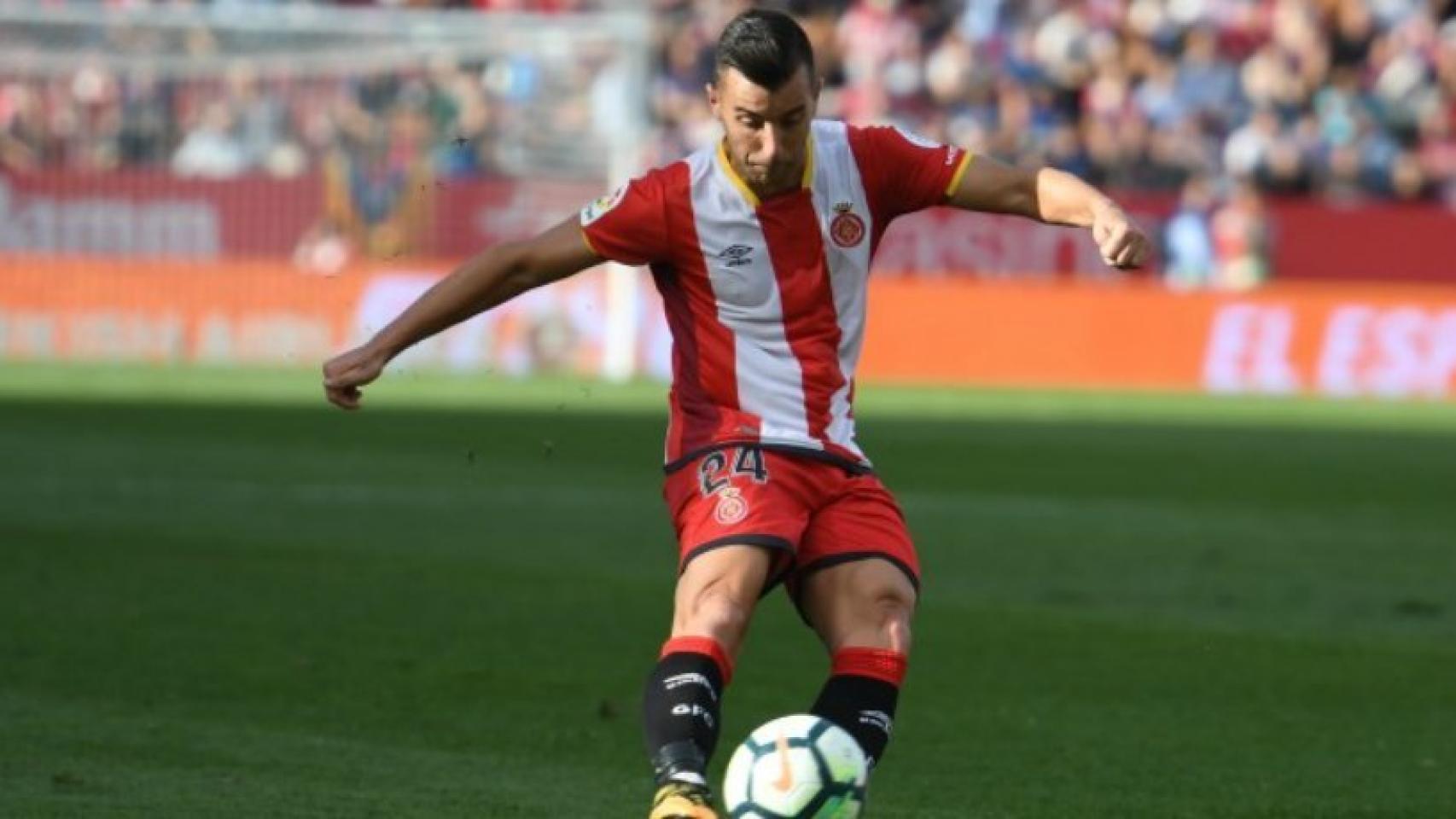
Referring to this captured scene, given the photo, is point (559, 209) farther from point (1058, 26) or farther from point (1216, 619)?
point (1216, 619)

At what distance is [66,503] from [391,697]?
20.3ft

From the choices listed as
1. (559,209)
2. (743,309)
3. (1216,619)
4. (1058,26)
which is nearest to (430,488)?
(1216,619)

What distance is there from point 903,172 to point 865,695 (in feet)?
→ 3.72

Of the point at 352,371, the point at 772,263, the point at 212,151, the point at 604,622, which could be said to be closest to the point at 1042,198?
the point at 772,263

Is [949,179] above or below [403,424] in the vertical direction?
above

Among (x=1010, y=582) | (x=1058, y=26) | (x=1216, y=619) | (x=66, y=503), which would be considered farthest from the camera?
(x=1058, y=26)

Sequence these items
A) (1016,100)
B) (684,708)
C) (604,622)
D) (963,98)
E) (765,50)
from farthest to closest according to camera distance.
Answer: (963,98), (1016,100), (604,622), (765,50), (684,708)

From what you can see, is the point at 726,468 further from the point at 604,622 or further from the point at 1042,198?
A: the point at 604,622

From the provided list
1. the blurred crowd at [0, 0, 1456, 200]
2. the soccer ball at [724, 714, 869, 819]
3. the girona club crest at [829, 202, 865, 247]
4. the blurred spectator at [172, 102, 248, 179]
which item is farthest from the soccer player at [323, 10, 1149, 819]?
the blurred spectator at [172, 102, 248, 179]

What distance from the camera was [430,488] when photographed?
1594 centimetres

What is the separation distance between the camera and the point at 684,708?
18.7 feet

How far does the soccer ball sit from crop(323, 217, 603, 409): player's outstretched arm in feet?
3.72

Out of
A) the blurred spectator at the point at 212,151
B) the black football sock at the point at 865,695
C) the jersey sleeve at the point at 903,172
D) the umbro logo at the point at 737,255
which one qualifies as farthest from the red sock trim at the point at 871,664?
the blurred spectator at the point at 212,151

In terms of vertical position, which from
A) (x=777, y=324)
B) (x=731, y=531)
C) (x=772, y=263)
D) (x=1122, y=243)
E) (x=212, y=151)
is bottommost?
(x=212, y=151)
